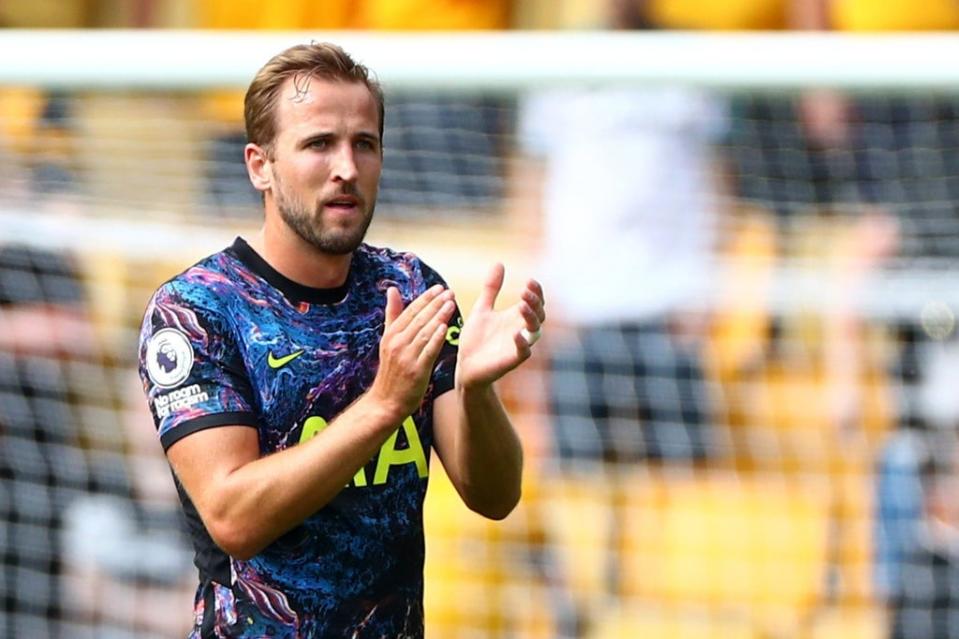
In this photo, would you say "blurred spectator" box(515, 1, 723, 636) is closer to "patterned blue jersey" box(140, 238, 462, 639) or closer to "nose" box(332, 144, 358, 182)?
"patterned blue jersey" box(140, 238, 462, 639)

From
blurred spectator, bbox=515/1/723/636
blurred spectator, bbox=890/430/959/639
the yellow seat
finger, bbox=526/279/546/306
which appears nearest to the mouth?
finger, bbox=526/279/546/306

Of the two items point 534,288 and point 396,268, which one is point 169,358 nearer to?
point 396,268

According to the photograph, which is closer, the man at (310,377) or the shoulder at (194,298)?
the man at (310,377)

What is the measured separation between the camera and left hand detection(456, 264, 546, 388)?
9.00 ft

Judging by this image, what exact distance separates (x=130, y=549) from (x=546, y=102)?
198 centimetres

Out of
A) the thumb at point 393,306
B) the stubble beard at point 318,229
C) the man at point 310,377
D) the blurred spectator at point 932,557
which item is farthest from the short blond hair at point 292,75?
the blurred spectator at point 932,557

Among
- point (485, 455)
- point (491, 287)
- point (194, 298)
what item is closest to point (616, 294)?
point (485, 455)

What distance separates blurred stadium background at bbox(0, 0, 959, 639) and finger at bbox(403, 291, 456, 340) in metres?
2.22

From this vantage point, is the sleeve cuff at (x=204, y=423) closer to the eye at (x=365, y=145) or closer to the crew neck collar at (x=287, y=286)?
the crew neck collar at (x=287, y=286)

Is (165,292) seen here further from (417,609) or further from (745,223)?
(745,223)

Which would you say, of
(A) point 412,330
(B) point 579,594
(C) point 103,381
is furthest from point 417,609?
(C) point 103,381

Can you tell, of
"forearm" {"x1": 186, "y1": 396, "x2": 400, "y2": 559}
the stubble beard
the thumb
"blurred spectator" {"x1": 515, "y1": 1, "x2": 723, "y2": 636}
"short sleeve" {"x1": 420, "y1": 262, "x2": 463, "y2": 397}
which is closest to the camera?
"forearm" {"x1": 186, "y1": 396, "x2": 400, "y2": 559}

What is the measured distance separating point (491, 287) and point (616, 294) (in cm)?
225

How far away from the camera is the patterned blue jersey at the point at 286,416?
9.21 feet
